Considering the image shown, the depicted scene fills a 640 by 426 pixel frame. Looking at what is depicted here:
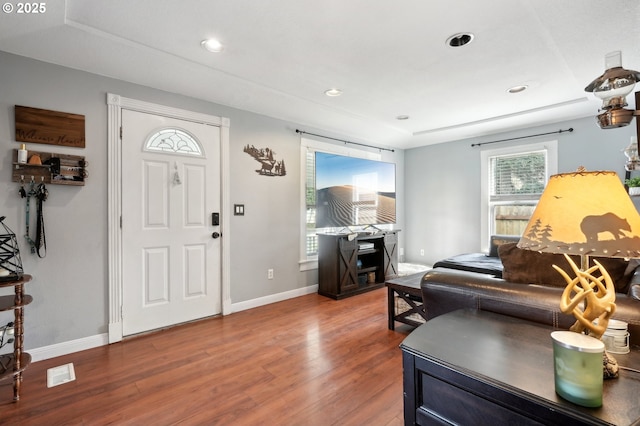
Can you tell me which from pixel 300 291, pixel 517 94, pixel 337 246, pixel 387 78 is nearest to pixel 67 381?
pixel 300 291

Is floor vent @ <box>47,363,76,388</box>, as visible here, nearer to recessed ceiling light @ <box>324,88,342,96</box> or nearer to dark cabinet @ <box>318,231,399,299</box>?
dark cabinet @ <box>318,231,399,299</box>

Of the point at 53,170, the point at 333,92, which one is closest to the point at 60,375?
the point at 53,170

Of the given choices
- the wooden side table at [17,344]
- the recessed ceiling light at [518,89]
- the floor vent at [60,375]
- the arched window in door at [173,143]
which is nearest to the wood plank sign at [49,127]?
the arched window in door at [173,143]

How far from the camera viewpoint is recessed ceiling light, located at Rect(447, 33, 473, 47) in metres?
2.18

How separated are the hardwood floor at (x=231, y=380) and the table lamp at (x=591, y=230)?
1.21 m

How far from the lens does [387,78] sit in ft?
9.46

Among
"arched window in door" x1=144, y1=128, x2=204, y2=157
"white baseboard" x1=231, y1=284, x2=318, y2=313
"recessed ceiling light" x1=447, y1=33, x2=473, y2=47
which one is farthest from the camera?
"white baseboard" x1=231, y1=284, x2=318, y2=313

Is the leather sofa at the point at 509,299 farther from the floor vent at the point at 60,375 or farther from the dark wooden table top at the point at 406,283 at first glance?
the floor vent at the point at 60,375

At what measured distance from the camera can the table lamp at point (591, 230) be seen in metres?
0.85

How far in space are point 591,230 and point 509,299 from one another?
0.66m

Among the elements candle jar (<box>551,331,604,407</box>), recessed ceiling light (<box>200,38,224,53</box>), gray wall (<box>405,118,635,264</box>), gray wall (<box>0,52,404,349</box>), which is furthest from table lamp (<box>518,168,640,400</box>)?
gray wall (<box>405,118,635,264</box>)

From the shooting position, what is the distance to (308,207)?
4.15 metres

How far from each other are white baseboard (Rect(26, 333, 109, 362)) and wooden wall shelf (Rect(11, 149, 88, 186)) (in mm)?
1302

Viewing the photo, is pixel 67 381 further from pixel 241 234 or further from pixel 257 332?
pixel 241 234
